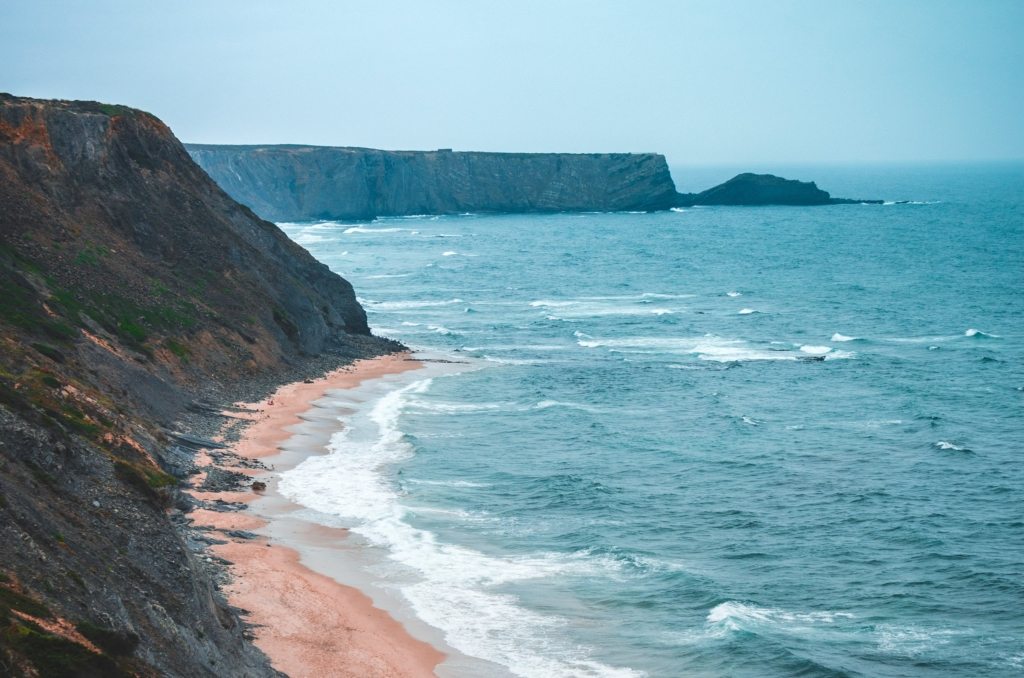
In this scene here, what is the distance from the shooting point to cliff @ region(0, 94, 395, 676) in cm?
1973

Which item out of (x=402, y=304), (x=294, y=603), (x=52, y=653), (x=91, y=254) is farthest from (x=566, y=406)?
(x=402, y=304)

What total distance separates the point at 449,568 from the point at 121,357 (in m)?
19.0

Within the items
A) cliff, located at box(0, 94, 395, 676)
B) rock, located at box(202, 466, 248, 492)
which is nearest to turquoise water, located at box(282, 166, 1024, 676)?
rock, located at box(202, 466, 248, 492)

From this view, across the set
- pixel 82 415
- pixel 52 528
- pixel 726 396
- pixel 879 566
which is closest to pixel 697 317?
pixel 726 396

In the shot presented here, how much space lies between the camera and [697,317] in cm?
8444

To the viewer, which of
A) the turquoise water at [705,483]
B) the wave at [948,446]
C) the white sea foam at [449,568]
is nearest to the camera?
the white sea foam at [449,568]

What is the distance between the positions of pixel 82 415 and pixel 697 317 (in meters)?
60.2

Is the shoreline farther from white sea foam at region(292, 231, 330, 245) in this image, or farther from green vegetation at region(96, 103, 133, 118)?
white sea foam at region(292, 231, 330, 245)

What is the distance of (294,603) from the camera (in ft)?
91.1

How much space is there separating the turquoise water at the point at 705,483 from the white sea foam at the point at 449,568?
0.09m

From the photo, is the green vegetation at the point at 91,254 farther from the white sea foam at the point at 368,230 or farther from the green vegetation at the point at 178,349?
the white sea foam at the point at 368,230

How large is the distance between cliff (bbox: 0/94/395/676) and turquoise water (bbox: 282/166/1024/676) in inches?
259

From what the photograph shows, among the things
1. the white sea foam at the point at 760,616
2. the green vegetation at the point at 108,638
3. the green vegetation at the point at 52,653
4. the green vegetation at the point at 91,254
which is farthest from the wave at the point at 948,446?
the green vegetation at the point at 91,254

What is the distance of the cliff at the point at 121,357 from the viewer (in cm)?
1973
